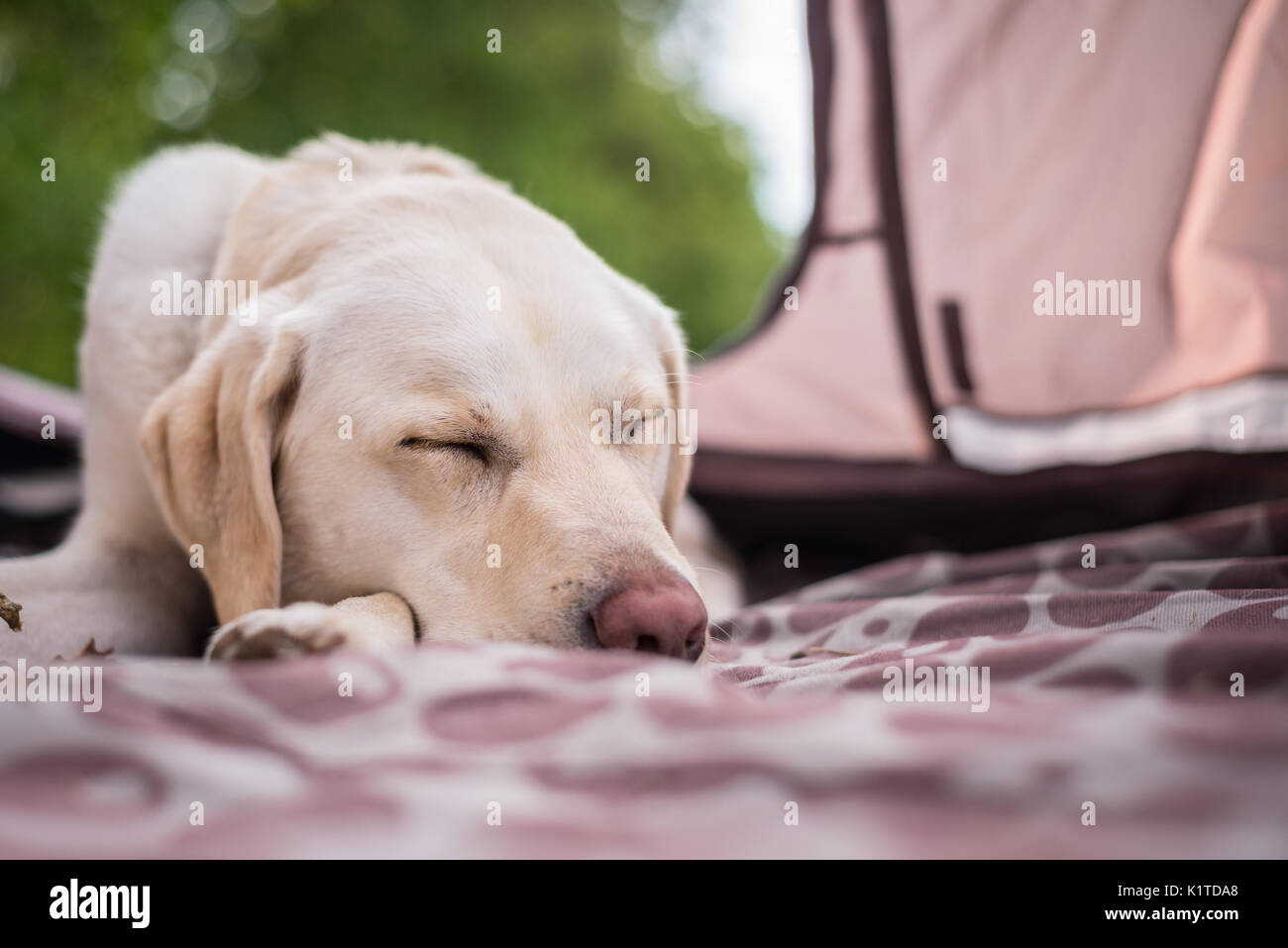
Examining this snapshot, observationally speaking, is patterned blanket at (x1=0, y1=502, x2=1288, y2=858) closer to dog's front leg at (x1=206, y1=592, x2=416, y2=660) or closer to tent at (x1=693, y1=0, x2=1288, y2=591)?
dog's front leg at (x1=206, y1=592, x2=416, y2=660)

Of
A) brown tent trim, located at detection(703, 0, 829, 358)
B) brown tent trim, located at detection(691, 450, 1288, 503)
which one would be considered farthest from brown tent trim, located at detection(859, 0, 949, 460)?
brown tent trim, located at detection(691, 450, 1288, 503)

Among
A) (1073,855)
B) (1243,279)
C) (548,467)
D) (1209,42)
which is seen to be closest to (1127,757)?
(1073,855)

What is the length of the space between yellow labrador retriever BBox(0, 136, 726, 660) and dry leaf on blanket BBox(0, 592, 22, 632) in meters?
0.03

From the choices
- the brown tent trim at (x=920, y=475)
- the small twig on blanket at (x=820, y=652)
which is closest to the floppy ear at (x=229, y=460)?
the small twig on blanket at (x=820, y=652)

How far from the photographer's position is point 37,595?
211cm

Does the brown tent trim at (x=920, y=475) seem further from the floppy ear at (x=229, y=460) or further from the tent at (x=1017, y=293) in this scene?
the floppy ear at (x=229, y=460)

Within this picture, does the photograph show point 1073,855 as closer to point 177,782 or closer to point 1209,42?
point 177,782

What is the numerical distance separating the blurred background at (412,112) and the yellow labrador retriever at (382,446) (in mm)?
555

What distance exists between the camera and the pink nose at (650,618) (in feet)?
5.26

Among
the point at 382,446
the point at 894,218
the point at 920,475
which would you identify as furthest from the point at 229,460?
the point at 894,218

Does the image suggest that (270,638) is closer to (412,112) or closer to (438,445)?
(438,445)

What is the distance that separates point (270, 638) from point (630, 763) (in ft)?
2.09

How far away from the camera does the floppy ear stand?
1964mm

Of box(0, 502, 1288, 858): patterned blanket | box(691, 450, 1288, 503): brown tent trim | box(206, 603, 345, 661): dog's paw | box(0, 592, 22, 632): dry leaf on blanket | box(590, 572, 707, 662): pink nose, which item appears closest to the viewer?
box(0, 502, 1288, 858): patterned blanket
